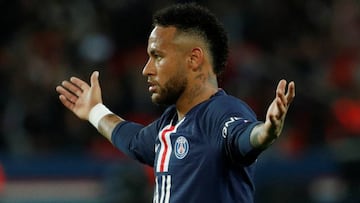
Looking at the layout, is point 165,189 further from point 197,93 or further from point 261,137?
point 261,137

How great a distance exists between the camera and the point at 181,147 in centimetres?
→ 450

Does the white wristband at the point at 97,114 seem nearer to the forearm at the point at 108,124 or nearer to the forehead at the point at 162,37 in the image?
the forearm at the point at 108,124

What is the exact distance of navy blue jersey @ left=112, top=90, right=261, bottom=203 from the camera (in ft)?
13.9

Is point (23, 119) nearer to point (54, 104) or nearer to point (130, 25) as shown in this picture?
point (54, 104)

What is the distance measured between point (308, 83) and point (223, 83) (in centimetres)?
101

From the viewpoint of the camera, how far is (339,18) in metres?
12.5

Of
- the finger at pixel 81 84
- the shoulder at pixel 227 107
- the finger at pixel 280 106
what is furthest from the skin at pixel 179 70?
the finger at pixel 81 84

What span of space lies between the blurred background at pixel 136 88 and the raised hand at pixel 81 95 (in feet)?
13.4

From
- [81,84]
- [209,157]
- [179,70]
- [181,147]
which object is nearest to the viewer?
[209,157]

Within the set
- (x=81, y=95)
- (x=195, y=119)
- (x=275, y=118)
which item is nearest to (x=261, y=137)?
(x=275, y=118)

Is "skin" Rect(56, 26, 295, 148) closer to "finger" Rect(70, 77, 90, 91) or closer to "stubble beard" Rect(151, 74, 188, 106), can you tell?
"stubble beard" Rect(151, 74, 188, 106)

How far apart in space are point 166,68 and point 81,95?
3.28 ft

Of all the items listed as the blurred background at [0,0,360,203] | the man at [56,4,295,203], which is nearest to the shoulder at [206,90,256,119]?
the man at [56,4,295,203]

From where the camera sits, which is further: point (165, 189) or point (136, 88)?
point (136, 88)
